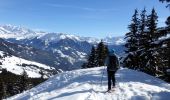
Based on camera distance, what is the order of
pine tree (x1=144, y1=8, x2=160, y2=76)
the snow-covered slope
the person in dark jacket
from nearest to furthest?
1. the snow-covered slope
2. the person in dark jacket
3. pine tree (x1=144, y1=8, x2=160, y2=76)

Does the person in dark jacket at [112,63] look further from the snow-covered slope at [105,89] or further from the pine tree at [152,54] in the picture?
the pine tree at [152,54]

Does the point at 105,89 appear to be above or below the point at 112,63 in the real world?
below

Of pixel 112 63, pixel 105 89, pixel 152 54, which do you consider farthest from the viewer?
pixel 152 54

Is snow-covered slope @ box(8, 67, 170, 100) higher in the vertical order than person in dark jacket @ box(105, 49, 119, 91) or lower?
lower

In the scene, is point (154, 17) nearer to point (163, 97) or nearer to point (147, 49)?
point (147, 49)

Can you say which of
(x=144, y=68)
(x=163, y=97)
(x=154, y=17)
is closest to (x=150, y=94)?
(x=163, y=97)

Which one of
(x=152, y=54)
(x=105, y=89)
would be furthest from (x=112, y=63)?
(x=152, y=54)

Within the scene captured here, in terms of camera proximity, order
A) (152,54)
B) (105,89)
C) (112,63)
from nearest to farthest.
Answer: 1. (112,63)
2. (105,89)
3. (152,54)

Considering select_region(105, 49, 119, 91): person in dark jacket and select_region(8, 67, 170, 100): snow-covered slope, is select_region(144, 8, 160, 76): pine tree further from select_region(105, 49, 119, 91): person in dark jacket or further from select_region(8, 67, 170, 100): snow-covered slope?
select_region(105, 49, 119, 91): person in dark jacket

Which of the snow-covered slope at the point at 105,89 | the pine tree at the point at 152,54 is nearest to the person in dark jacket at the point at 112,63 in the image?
the snow-covered slope at the point at 105,89

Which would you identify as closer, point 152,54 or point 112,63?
point 112,63

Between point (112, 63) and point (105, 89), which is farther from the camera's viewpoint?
point (105, 89)

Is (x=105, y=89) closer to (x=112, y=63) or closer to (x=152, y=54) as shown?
(x=112, y=63)

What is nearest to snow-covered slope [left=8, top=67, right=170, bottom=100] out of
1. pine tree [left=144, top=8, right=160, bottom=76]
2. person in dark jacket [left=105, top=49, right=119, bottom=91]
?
person in dark jacket [left=105, top=49, right=119, bottom=91]
